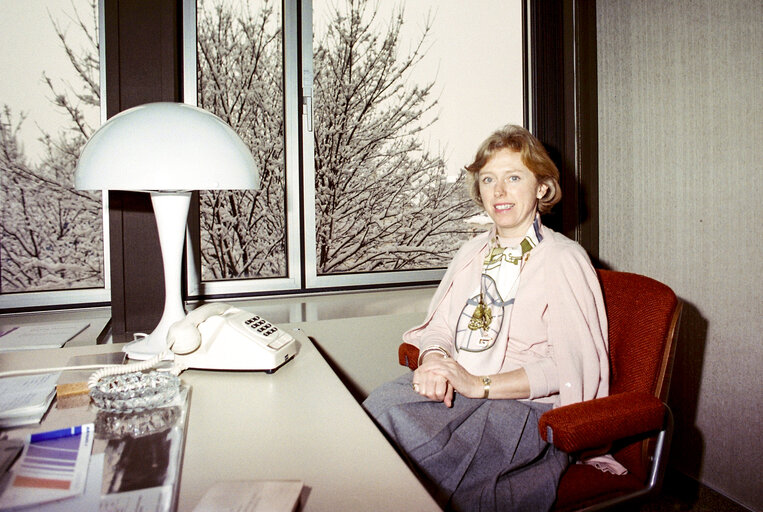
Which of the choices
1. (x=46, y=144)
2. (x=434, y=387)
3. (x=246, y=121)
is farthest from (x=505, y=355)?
(x=46, y=144)

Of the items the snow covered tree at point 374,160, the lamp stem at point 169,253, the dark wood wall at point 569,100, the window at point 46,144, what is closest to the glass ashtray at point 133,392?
the lamp stem at point 169,253

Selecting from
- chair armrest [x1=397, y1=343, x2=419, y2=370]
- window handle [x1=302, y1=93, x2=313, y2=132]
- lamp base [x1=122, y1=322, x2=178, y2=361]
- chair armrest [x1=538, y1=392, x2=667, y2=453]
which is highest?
window handle [x1=302, y1=93, x2=313, y2=132]

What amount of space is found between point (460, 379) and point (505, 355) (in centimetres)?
18

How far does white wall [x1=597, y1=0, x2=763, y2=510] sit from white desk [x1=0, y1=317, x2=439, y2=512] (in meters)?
1.52

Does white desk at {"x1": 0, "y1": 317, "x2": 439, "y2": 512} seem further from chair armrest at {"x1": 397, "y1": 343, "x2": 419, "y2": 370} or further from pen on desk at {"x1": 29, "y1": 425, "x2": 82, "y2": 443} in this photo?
chair armrest at {"x1": 397, "y1": 343, "x2": 419, "y2": 370}

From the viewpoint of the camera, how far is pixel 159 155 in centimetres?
107

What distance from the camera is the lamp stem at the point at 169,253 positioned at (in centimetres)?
124

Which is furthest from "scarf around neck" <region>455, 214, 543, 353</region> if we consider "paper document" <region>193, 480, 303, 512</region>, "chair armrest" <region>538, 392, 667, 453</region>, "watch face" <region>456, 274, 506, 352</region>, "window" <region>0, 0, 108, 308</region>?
"window" <region>0, 0, 108, 308</region>

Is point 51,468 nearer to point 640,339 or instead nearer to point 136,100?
point 640,339

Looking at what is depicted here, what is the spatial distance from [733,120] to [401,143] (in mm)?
1266

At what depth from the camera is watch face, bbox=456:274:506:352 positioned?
1.39 meters

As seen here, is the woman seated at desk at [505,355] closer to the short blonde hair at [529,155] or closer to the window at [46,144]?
the short blonde hair at [529,155]

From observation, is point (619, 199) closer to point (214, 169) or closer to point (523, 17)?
point (523, 17)

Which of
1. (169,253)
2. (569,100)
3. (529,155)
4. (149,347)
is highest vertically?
Result: (569,100)
